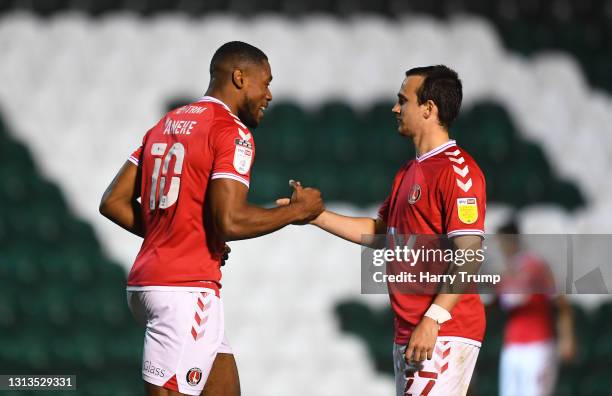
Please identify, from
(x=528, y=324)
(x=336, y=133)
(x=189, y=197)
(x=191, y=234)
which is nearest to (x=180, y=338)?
(x=191, y=234)

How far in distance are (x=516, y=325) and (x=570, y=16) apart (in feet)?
6.88

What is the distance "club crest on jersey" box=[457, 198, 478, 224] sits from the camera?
2844 millimetres

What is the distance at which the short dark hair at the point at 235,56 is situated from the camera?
3.11 m

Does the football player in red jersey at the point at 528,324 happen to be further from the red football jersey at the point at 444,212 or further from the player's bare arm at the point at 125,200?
the player's bare arm at the point at 125,200

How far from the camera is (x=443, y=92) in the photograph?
3.04 metres

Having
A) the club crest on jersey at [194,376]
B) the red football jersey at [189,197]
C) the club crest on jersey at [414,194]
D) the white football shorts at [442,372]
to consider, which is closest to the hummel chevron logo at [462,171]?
the club crest on jersey at [414,194]

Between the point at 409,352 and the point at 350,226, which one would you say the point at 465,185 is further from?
the point at 350,226

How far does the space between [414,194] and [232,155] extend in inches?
22.7

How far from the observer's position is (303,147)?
6.02 m

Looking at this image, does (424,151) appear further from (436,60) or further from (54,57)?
(54,57)

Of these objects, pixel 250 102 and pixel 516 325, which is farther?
pixel 516 325

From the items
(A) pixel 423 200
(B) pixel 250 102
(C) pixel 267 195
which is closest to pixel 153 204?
(B) pixel 250 102

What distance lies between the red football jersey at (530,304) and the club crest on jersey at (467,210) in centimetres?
307

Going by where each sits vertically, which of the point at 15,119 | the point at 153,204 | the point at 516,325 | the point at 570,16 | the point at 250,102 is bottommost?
the point at 516,325
